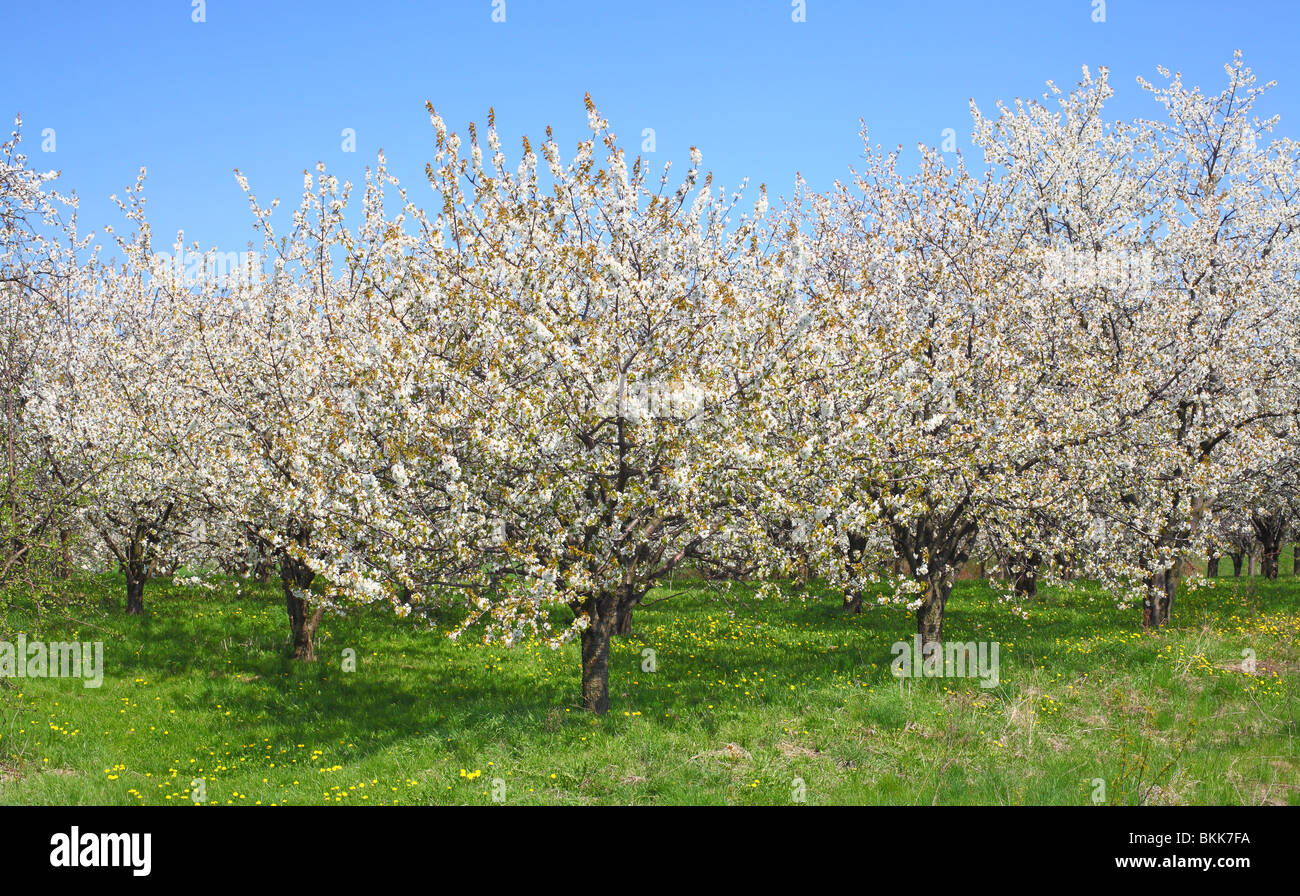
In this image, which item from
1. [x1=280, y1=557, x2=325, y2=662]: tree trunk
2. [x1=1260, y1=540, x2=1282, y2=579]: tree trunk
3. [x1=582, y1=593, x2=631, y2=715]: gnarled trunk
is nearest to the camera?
[x1=582, y1=593, x2=631, y2=715]: gnarled trunk

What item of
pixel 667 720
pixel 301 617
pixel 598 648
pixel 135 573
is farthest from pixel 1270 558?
pixel 135 573

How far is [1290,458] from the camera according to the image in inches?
878

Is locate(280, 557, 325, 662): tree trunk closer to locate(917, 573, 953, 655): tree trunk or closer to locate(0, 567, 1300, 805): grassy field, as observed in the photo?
locate(0, 567, 1300, 805): grassy field

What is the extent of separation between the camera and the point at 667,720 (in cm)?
1233

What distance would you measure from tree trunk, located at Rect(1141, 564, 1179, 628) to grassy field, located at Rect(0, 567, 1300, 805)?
1.47 feet

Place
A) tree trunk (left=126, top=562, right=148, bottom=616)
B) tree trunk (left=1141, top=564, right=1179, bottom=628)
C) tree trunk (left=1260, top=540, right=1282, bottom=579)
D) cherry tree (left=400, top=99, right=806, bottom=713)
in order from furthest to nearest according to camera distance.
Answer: tree trunk (left=1260, top=540, right=1282, bottom=579) < tree trunk (left=126, top=562, right=148, bottom=616) < tree trunk (left=1141, top=564, right=1179, bottom=628) < cherry tree (left=400, top=99, right=806, bottom=713)

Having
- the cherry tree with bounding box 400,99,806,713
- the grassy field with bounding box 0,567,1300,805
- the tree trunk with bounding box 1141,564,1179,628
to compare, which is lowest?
the grassy field with bounding box 0,567,1300,805

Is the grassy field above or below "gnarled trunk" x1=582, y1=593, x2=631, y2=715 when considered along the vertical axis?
below

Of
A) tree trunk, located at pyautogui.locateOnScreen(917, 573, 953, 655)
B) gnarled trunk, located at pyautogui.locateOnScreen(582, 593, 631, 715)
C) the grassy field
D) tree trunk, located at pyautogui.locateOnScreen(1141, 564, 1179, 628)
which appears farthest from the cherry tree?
tree trunk, located at pyautogui.locateOnScreen(1141, 564, 1179, 628)

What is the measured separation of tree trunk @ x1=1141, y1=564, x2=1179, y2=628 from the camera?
60.6ft

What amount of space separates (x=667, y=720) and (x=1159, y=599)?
41.4ft

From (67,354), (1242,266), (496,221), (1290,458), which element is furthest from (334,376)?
(1290,458)

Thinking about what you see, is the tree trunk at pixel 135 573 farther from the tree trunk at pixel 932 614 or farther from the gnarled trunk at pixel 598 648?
the tree trunk at pixel 932 614
